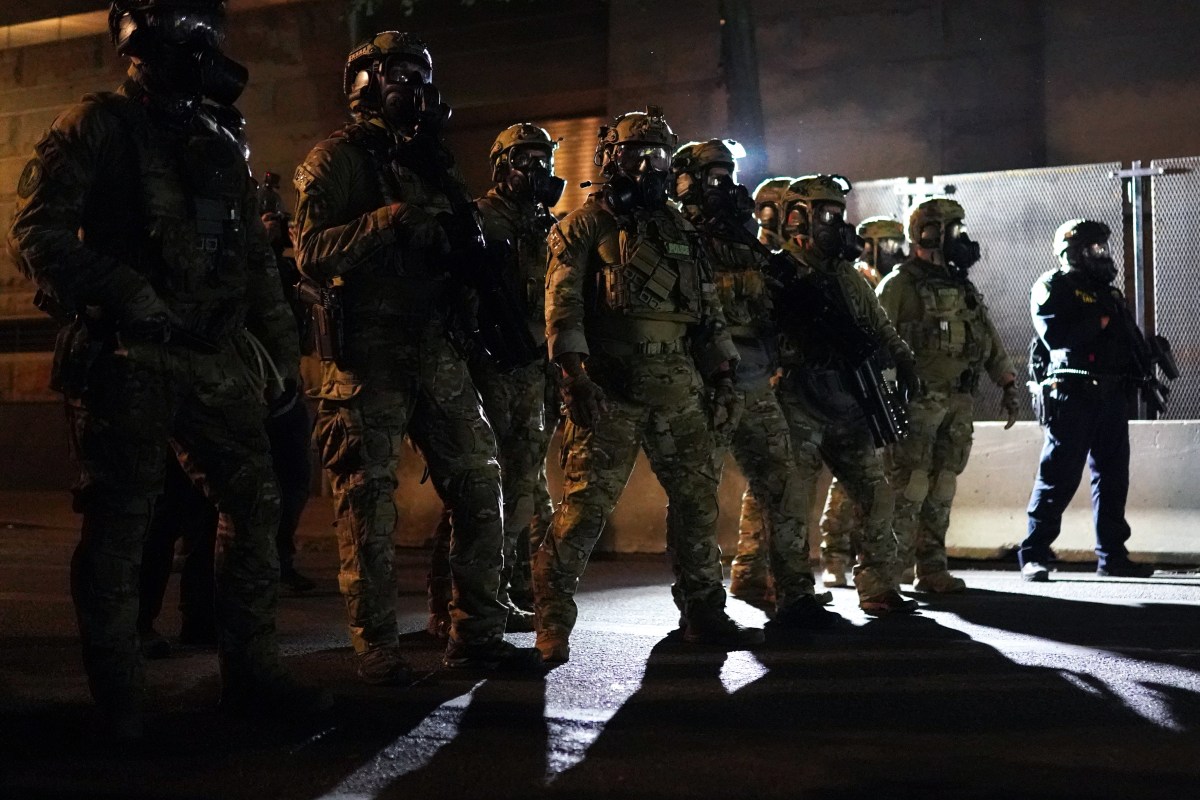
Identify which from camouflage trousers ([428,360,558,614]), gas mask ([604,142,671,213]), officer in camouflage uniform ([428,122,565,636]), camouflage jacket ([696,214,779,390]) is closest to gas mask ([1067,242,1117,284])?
camouflage jacket ([696,214,779,390])

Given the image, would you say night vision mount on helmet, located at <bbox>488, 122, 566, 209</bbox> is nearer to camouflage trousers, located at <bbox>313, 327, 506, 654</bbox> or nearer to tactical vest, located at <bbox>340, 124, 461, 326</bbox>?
tactical vest, located at <bbox>340, 124, 461, 326</bbox>

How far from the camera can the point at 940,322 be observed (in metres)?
8.76

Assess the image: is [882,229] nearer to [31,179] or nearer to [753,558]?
[753,558]

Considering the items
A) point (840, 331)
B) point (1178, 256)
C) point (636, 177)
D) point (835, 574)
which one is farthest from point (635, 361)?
point (1178, 256)

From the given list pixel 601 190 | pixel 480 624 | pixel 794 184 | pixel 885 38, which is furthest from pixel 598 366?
pixel 885 38

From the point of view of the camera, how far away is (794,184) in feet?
26.2

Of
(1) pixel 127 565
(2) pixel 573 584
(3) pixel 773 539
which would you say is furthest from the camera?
(3) pixel 773 539

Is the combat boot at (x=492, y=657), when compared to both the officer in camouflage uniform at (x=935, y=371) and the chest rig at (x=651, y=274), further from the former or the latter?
the officer in camouflage uniform at (x=935, y=371)

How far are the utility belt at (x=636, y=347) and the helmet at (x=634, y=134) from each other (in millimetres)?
784

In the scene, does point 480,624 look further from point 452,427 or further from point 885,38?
point 885,38

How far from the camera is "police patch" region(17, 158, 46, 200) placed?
420cm

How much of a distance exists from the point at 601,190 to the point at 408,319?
4.04ft

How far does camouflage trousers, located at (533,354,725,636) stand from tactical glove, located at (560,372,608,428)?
18 centimetres

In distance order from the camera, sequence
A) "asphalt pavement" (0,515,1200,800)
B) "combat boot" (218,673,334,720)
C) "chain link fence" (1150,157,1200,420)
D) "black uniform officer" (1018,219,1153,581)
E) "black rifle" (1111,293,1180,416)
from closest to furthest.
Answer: "asphalt pavement" (0,515,1200,800) → "combat boot" (218,673,334,720) → "black uniform officer" (1018,219,1153,581) → "black rifle" (1111,293,1180,416) → "chain link fence" (1150,157,1200,420)
